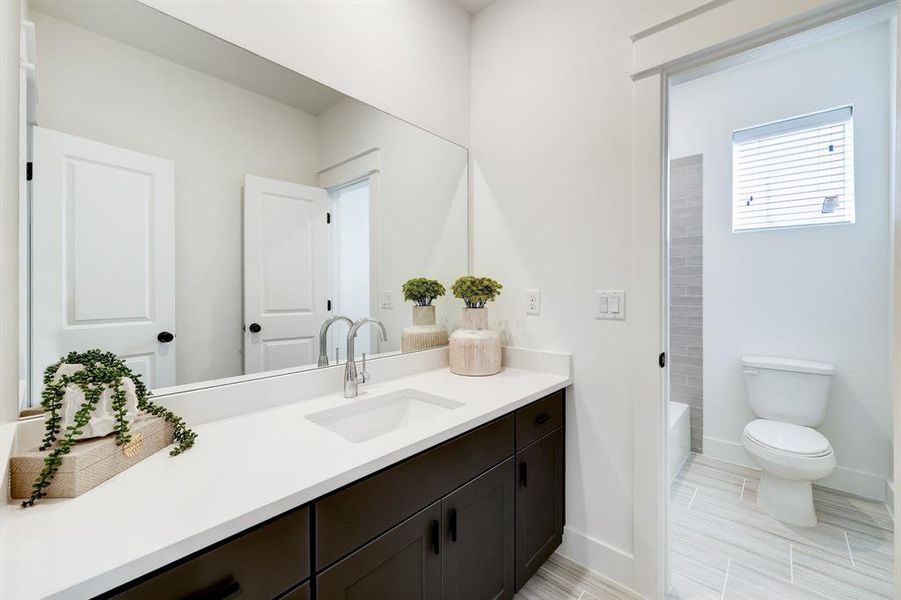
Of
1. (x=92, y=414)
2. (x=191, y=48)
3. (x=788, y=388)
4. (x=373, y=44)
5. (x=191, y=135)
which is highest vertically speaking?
(x=373, y=44)

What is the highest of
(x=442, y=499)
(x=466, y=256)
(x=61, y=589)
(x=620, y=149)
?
(x=620, y=149)

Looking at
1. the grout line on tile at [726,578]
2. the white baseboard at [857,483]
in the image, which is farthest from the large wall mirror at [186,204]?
the white baseboard at [857,483]

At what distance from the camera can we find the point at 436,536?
102cm

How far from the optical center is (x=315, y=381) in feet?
4.41

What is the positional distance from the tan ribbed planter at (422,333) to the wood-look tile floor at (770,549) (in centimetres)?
139

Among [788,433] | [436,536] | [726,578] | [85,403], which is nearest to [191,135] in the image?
[85,403]

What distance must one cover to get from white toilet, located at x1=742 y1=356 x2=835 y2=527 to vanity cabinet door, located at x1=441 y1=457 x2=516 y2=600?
1.50 meters

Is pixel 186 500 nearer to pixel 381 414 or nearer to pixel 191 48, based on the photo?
pixel 381 414

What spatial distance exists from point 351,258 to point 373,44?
0.90m

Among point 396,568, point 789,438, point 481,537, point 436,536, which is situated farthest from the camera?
point 789,438

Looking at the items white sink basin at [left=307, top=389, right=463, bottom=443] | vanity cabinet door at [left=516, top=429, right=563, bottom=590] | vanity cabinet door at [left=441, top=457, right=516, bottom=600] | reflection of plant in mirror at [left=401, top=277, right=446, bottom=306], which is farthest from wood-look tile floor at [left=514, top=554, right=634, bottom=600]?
reflection of plant in mirror at [left=401, top=277, right=446, bottom=306]

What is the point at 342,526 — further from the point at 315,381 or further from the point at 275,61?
the point at 275,61

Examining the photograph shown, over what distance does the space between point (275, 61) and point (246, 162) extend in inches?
14.5

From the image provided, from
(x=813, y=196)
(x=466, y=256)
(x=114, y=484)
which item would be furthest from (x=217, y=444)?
(x=813, y=196)
